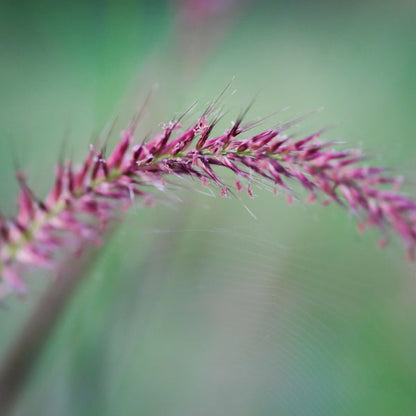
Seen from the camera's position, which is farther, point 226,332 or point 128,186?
point 226,332

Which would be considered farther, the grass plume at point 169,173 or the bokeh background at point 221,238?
the bokeh background at point 221,238

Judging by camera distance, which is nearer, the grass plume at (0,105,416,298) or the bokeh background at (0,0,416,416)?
the grass plume at (0,105,416,298)

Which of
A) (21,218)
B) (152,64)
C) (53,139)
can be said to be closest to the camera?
(21,218)

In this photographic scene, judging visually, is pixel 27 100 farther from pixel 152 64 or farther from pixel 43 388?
pixel 43 388

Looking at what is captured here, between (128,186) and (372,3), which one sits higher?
(372,3)

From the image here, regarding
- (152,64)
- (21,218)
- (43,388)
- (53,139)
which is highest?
(152,64)

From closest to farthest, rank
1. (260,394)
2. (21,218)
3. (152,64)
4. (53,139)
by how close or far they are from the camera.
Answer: (21,218) < (260,394) < (53,139) < (152,64)

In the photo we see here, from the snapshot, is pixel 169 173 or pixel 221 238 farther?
pixel 221 238

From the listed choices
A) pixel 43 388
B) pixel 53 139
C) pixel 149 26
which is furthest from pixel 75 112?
pixel 43 388
